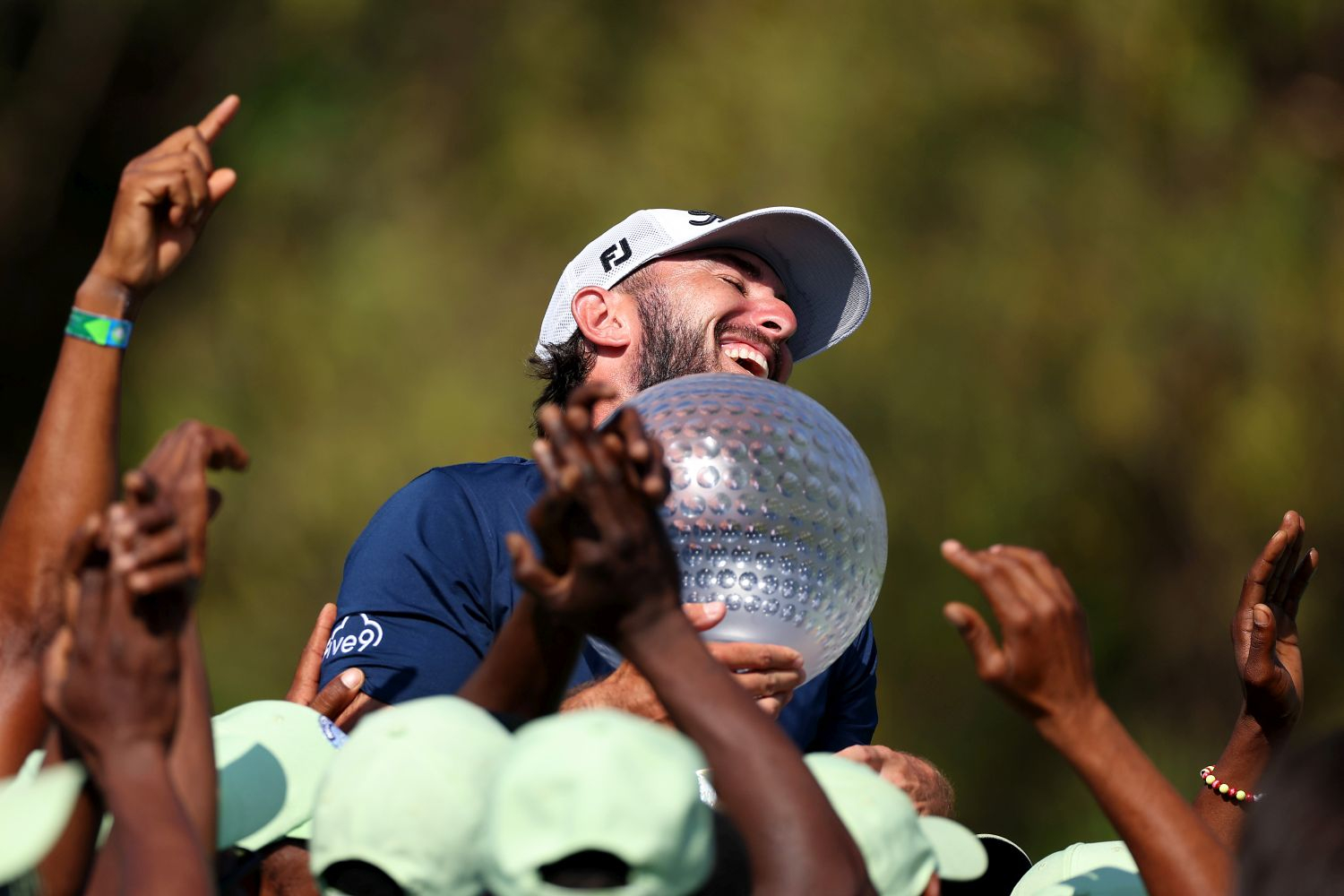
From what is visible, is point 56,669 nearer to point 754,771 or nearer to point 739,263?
point 754,771

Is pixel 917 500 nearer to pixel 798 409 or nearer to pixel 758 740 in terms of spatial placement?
pixel 798 409

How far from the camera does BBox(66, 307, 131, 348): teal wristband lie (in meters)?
2.21

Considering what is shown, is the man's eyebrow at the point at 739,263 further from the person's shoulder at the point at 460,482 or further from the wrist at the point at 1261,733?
the wrist at the point at 1261,733

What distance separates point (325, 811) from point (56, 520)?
704mm

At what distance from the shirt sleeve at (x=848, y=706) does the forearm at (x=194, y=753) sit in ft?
5.85

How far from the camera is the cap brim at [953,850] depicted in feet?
6.23

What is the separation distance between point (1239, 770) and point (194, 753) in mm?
1749

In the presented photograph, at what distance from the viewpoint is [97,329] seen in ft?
7.27

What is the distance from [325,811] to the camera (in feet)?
5.45

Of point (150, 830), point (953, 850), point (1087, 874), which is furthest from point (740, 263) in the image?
point (150, 830)

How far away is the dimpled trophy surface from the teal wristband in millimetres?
744

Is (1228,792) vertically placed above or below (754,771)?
Answer: below

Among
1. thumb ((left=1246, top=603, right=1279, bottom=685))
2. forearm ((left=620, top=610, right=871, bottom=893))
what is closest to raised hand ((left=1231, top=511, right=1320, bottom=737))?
thumb ((left=1246, top=603, right=1279, bottom=685))

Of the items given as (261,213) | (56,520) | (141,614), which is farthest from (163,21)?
(141,614)
